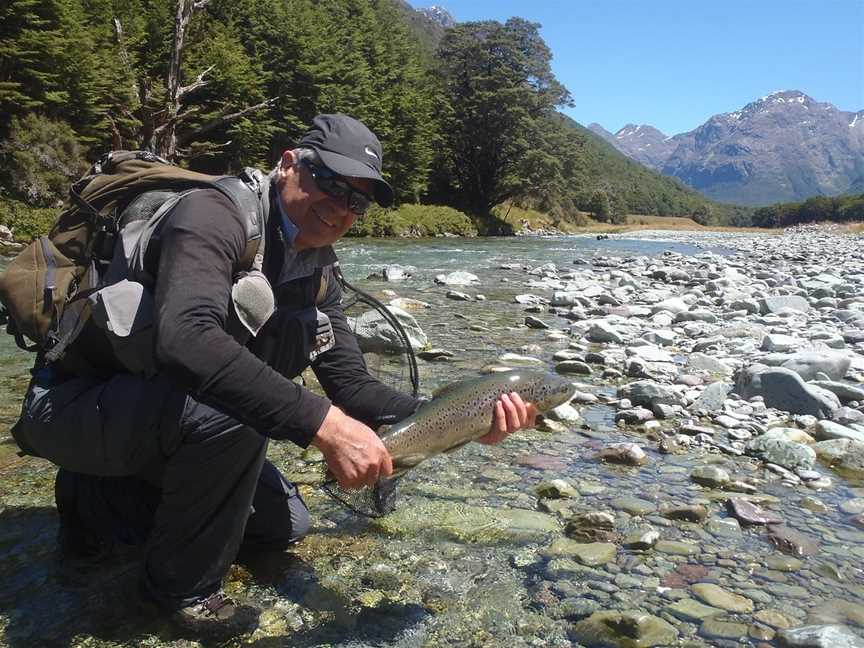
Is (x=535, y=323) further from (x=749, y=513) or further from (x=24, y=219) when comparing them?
(x=24, y=219)

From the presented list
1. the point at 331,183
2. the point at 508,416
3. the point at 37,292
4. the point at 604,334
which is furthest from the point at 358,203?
the point at 604,334

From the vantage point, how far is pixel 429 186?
207ft

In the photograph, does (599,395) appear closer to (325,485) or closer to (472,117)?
(325,485)

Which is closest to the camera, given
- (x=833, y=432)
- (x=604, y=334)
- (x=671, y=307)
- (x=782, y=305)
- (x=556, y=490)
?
Answer: (x=556, y=490)

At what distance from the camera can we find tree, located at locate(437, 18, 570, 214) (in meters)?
58.5

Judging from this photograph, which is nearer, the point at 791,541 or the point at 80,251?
the point at 80,251

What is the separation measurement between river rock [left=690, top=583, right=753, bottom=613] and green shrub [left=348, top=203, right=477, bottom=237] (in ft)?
111

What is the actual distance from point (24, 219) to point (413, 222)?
27.5 m

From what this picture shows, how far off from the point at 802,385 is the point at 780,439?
1.37m

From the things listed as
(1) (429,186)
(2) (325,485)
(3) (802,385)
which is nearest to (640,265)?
(3) (802,385)

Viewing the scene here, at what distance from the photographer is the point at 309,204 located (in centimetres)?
267

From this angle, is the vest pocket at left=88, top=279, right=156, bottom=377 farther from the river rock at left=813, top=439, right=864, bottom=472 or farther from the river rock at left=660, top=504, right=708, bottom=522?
the river rock at left=813, top=439, right=864, bottom=472

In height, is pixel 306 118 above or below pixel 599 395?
above

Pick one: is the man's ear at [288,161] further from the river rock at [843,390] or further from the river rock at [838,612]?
the river rock at [843,390]
